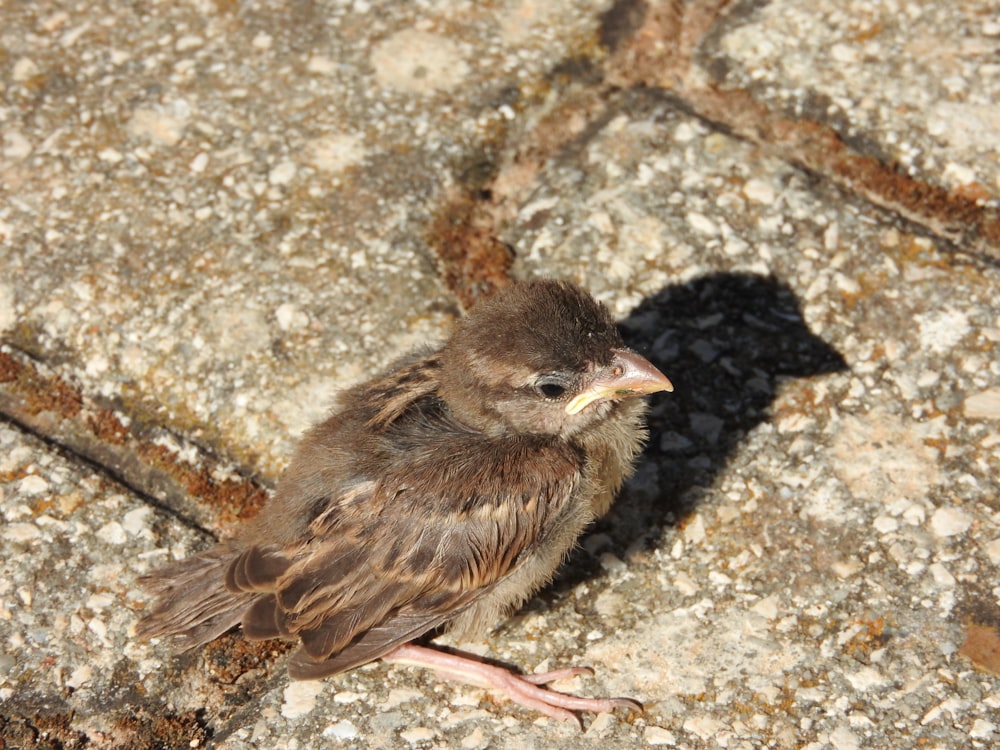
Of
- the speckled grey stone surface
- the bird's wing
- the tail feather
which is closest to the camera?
the bird's wing

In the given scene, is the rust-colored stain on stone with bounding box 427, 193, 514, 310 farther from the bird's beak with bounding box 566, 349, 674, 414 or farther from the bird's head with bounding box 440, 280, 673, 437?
the bird's beak with bounding box 566, 349, 674, 414

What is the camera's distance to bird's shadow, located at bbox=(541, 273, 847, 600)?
446cm

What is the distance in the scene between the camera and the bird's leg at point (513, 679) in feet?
12.5

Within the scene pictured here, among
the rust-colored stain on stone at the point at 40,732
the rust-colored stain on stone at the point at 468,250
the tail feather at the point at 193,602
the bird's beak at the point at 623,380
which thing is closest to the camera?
the rust-colored stain on stone at the point at 40,732

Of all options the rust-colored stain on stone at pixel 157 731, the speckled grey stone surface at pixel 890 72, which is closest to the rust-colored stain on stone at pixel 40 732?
the rust-colored stain on stone at pixel 157 731

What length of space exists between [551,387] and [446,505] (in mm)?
613

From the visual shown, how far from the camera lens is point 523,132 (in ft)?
18.0

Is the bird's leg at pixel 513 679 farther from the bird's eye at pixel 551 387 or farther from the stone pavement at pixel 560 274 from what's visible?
the bird's eye at pixel 551 387

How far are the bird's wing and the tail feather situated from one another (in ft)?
0.48

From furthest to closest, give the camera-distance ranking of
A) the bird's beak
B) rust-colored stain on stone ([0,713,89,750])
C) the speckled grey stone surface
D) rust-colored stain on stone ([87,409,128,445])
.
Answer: the speckled grey stone surface
rust-colored stain on stone ([87,409,128,445])
the bird's beak
rust-colored stain on stone ([0,713,89,750])

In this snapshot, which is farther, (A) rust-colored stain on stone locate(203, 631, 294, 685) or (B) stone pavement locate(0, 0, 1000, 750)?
(A) rust-colored stain on stone locate(203, 631, 294, 685)

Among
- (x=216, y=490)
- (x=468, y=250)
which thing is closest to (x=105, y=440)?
(x=216, y=490)

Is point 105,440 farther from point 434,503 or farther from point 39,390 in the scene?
point 434,503

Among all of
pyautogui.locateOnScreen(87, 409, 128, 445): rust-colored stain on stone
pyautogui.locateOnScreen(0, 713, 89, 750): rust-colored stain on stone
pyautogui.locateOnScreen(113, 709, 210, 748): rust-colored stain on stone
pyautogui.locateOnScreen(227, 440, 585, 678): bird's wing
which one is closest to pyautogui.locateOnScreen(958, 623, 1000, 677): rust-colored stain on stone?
pyautogui.locateOnScreen(227, 440, 585, 678): bird's wing
